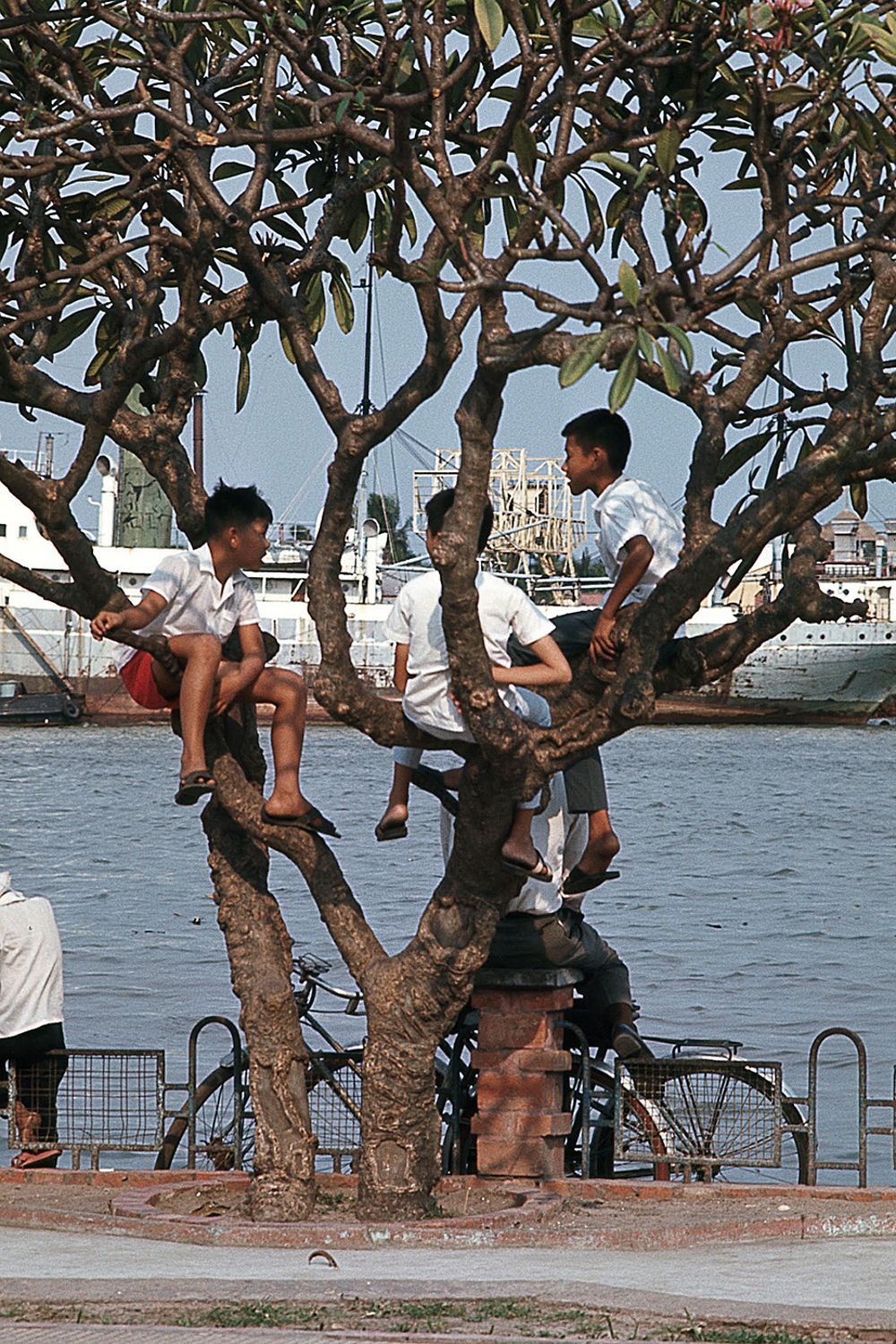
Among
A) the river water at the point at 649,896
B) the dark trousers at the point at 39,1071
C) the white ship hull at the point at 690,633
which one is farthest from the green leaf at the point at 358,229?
the white ship hull at the point at 690,633

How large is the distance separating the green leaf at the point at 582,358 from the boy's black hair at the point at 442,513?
154 centimetres

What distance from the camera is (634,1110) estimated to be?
22.9 ft

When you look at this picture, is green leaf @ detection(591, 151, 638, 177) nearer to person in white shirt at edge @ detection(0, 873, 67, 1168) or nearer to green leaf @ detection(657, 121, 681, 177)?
green leaf @ detection(657, 121, 681, 177)

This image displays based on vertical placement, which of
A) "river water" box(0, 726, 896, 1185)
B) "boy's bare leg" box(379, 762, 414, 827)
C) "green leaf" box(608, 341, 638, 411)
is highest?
"green leaf" box(608, 341, 638, 411)

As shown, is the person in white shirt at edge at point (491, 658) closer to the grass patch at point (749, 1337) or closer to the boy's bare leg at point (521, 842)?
the boy's bare leg at point (521, 842)

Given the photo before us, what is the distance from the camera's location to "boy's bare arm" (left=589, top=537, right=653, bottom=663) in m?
6.09

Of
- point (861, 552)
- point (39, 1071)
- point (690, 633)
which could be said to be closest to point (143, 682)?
point (39, 1071)

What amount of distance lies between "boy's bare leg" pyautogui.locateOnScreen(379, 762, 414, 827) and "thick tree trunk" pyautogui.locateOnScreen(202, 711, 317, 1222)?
0.55 meters

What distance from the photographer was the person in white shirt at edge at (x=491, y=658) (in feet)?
19.9

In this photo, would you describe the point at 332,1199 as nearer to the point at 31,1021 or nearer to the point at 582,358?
the point at 31,1021

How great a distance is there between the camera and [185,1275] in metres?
5.09

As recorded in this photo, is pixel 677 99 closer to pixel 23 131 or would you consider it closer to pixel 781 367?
pixel 781 367

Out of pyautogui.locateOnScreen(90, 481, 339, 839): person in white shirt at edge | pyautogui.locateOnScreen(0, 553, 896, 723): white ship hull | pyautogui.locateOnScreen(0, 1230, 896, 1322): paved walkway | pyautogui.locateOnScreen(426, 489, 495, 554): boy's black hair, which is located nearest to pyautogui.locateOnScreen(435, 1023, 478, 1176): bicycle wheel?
pyautogui.locateOnScreen(90, 481, 339, 839): person in white shirt at edge

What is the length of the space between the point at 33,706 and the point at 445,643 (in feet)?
170
